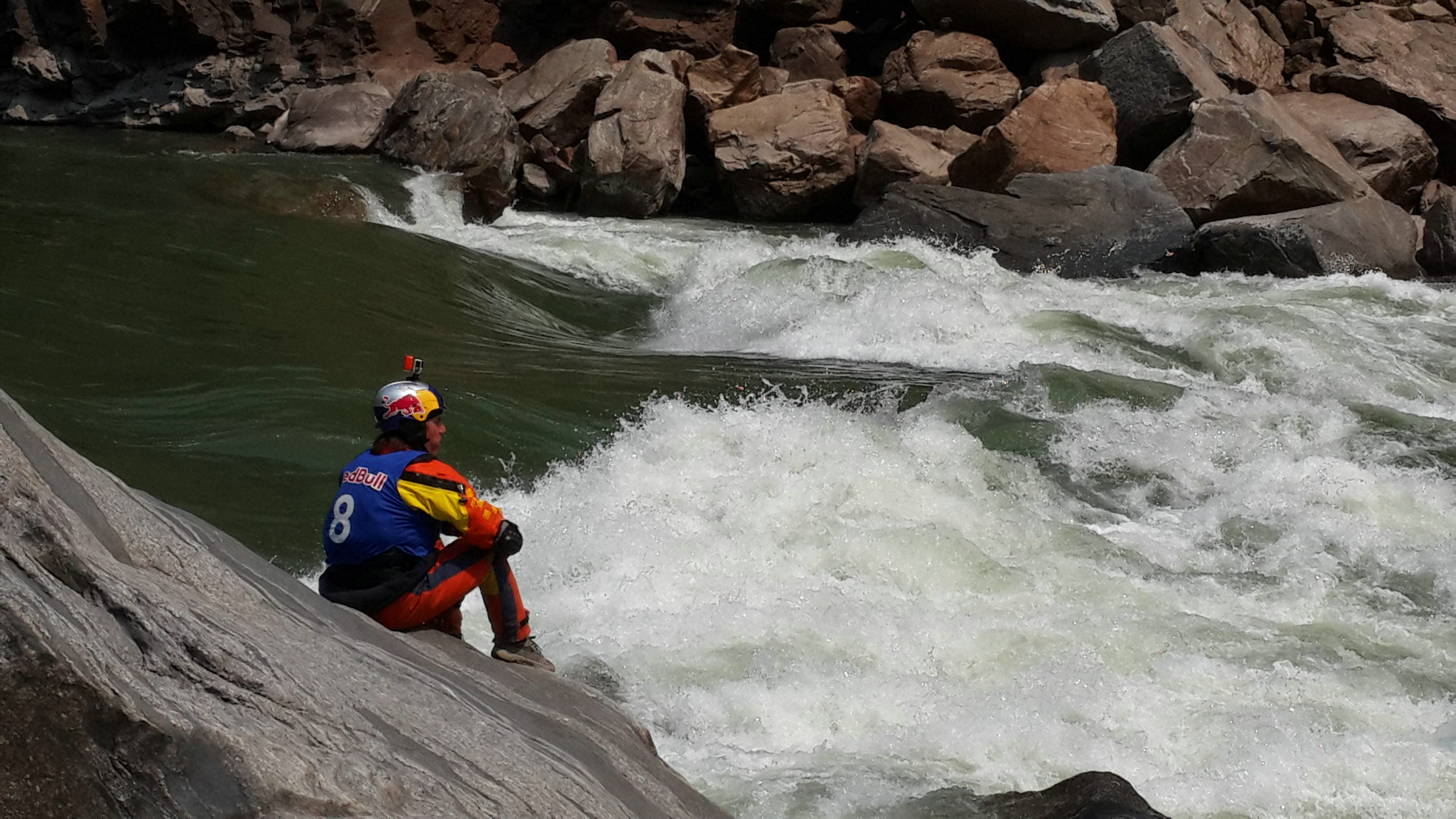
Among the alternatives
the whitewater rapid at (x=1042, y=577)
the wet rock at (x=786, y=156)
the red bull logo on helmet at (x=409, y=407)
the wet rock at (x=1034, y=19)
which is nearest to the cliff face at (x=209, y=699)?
the red bull logo on helmet at (x=409, y=407)

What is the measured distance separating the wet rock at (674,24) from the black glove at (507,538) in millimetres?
15180

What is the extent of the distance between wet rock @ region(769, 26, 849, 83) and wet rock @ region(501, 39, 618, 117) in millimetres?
2616

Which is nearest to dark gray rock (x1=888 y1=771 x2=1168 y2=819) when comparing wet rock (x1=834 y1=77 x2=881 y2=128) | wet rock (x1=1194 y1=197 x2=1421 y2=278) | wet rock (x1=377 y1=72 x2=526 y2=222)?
wet rock (x1=1194 y1=197 x2=1421 y2=278)

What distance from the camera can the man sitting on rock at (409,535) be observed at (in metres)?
3.78

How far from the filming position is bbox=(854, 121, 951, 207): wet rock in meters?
14.3

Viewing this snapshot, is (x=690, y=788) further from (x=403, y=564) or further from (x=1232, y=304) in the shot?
(x=1232, y=304)

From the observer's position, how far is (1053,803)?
12.7ft

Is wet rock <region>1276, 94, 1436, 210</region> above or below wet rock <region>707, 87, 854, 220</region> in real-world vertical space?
below

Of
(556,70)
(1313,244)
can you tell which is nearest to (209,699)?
(1313,244)

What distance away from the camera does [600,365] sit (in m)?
8.80

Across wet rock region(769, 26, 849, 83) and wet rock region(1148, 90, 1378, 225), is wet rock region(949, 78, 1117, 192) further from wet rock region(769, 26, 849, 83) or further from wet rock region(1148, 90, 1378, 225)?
wet rock region(769, 26, 849, 83)

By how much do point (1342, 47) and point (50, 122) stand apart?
17.2 m

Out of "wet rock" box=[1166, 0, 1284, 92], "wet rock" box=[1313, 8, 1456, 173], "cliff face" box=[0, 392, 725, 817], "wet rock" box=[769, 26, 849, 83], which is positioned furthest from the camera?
"wet rock" box=[769, 26, 849, 83]

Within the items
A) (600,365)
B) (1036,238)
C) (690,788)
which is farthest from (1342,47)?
(690,788)
